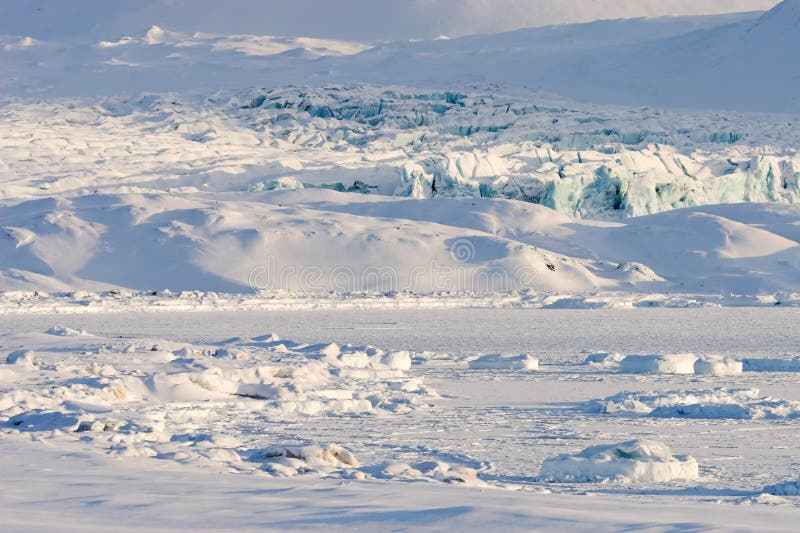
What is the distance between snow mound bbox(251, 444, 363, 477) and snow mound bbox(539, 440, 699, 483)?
92 cm

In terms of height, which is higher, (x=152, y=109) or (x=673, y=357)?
(x=152, y=109)

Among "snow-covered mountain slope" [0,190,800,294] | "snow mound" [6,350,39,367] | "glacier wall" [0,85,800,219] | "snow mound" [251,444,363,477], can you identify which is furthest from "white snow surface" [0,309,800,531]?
"glacier wall" [0,85,800,219]

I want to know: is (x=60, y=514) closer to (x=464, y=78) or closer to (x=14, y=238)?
(x=14, y=238)

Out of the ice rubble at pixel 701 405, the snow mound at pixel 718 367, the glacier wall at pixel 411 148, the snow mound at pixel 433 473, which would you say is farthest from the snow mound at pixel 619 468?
the glacier wall at pixel 411 148

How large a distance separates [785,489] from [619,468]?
2.44ft

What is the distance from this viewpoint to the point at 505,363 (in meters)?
11.2

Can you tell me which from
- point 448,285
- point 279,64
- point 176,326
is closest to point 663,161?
point 448,285

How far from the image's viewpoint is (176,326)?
17.2 metres

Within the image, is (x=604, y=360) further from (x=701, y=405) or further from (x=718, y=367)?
(x=701, y=405)

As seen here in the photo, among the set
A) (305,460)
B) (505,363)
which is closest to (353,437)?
(305,460)

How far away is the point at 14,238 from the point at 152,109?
33060 mm

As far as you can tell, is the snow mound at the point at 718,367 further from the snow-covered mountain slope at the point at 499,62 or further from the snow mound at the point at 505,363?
the snow-covered mountain slope at the point at 499,62

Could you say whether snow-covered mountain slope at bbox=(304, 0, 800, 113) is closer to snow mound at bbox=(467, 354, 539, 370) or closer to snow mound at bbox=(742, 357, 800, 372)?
snow mound at bbox=(742, 357, 800, 372)

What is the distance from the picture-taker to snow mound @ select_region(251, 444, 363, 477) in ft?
17.7
